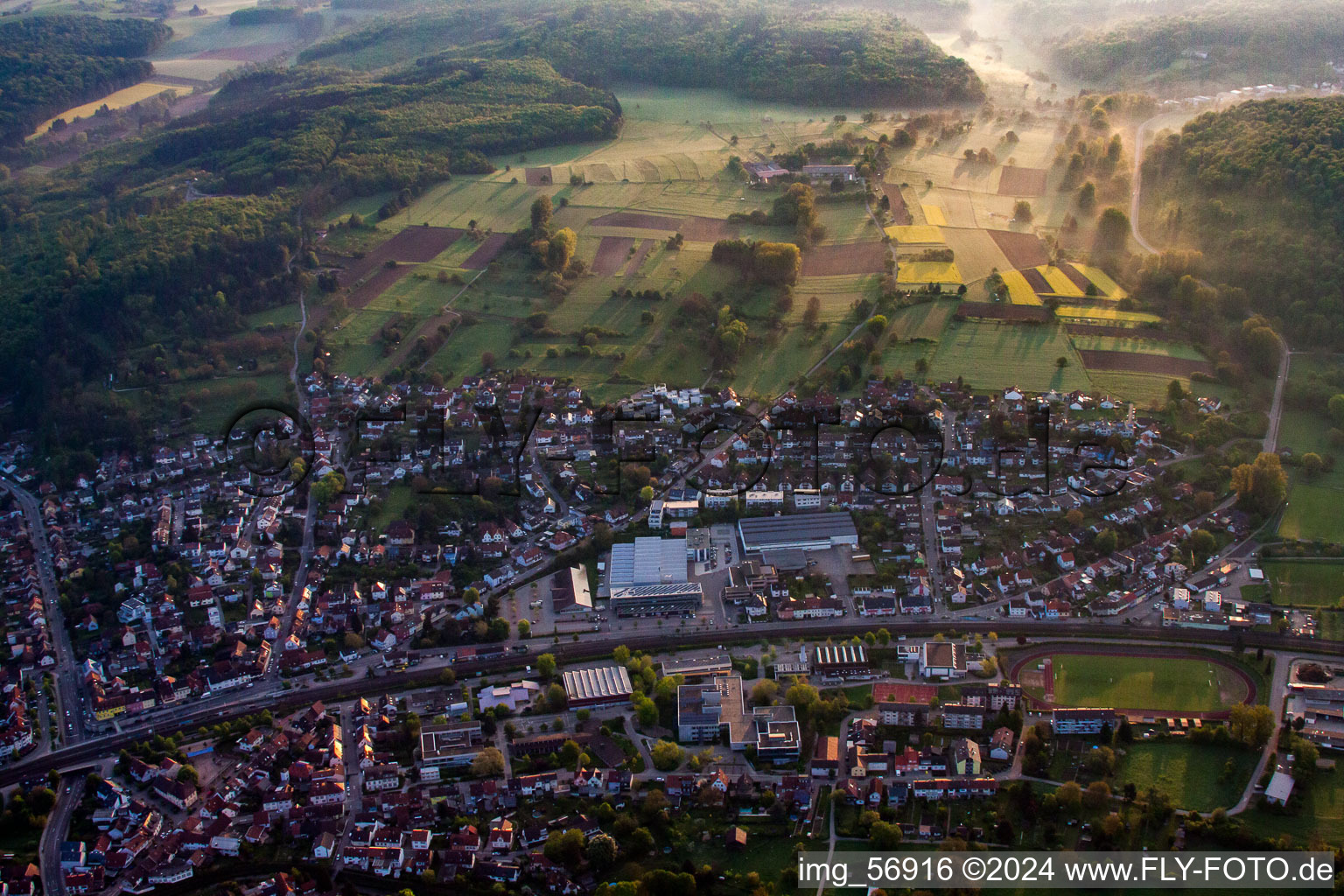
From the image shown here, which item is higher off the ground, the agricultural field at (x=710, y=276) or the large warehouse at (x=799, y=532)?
the agricultural field at (x=710, y=276)

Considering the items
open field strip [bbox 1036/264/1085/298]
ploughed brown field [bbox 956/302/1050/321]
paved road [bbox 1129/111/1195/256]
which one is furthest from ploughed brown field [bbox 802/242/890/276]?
paved road [bbox 1129/111/1195/256]

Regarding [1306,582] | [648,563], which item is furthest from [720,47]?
[1306,582]

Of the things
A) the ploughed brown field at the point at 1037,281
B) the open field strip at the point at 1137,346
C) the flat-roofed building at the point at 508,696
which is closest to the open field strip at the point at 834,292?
the ploughed brown field at the point at 1037,281

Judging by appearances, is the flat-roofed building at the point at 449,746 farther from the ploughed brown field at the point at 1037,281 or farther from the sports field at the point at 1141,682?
the ploughed brown field at the point at 1037,281

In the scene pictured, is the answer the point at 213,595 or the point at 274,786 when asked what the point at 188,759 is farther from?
the point at 213,595

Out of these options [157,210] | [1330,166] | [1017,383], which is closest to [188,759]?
[1017,383]

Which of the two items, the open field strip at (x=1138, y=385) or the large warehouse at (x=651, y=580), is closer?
the large warehouse at (x=651, y=580)

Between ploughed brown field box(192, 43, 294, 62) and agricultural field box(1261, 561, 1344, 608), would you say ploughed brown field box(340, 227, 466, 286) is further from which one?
ploughed brown field box(192, 43, 294, 62)
